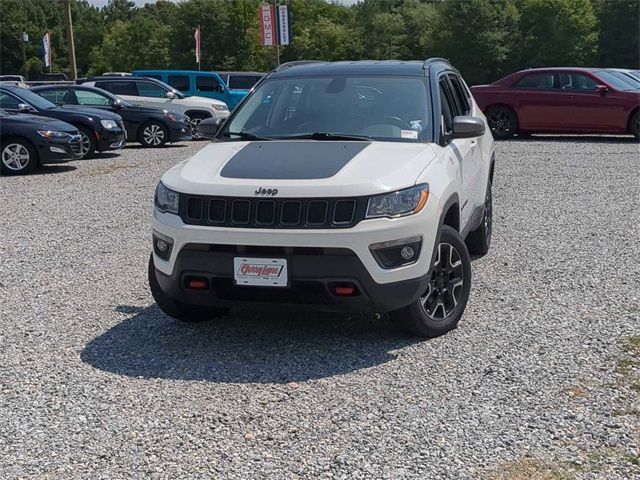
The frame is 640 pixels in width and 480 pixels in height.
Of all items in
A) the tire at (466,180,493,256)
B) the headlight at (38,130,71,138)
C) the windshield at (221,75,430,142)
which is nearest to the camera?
the windshield at (221,75,430,142)

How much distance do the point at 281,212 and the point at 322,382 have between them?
0.96m

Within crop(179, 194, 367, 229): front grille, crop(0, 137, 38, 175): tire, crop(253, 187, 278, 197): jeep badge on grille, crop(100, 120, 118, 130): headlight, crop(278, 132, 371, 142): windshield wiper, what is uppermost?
crop(278, 132, 371, 142): windshield wiper

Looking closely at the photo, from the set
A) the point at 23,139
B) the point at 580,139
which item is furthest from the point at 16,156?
the point at 580,139

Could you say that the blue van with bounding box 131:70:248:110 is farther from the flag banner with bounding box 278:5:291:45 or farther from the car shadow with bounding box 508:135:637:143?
the flag banner with bounding box 278:5:291:45

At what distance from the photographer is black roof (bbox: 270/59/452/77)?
6.35 m

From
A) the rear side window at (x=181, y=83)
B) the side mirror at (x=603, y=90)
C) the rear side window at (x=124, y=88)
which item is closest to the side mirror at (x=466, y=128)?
the side mirror at (x=603, y=90)

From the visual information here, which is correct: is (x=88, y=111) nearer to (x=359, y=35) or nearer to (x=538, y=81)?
(x=538, y=81)

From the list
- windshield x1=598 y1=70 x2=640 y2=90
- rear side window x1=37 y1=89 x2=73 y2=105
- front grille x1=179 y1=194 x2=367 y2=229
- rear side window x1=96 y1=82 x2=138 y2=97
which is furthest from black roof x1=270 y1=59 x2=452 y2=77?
rear side window x1=96 y1=82 x2=138 y2=97

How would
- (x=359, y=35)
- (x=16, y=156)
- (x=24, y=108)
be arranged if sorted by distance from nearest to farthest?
(x=16, y=156) → (x=24, y=108) → (x=359, y=35)

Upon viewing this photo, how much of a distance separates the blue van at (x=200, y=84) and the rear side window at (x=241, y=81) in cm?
195

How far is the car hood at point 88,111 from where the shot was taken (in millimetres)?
17359

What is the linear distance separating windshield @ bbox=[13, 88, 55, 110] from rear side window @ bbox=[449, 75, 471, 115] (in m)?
11.5

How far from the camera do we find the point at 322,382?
4.73 meters

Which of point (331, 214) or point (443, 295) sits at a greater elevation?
point (331, 214)
